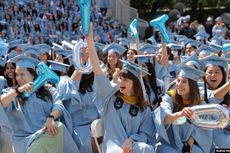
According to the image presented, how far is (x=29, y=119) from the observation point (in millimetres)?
5891

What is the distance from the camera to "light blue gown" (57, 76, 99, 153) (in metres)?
6.39

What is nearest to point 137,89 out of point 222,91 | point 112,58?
point 222,91

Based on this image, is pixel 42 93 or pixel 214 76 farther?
pixel 42 93

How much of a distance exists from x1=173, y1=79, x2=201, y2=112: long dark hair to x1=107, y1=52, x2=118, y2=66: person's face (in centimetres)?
247

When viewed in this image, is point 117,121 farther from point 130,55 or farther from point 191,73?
point 130,55

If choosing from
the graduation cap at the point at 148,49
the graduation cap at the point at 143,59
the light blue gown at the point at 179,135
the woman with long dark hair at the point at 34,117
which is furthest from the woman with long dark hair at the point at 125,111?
the graduation cap at the point at 148,49

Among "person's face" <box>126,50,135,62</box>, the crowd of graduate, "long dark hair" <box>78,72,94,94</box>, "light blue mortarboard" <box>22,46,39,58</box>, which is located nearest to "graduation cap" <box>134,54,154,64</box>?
"person's face" <box>126,50,135,62</box>

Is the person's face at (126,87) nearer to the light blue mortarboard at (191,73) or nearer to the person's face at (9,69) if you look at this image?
the light blue mortarboard at (191,73)

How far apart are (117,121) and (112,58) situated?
2.55 m

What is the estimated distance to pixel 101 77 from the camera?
198 inches

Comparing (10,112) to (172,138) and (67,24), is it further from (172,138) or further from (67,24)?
(67,24)

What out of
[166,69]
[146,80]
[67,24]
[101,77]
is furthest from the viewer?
[67,24]

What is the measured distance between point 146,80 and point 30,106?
7.48 feet

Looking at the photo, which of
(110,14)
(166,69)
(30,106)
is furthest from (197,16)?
(30,106)
